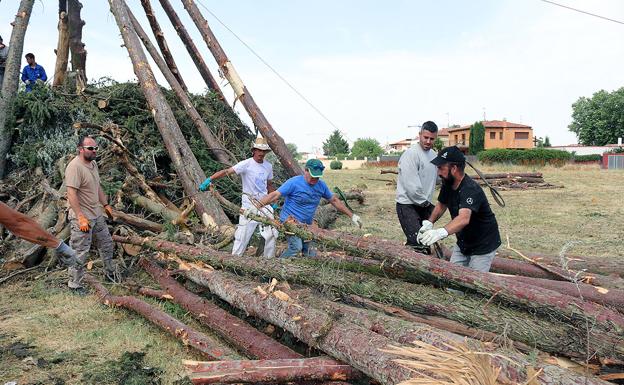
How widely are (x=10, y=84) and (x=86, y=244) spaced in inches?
169

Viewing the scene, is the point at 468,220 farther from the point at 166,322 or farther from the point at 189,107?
the point at 189,107

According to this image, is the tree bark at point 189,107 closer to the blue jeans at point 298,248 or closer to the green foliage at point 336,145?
the blue jeans at point 298,248

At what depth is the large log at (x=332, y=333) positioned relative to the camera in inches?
93.8

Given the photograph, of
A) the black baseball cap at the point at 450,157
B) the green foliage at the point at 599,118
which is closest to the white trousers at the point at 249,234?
the black baseball cap at the point at 450,157

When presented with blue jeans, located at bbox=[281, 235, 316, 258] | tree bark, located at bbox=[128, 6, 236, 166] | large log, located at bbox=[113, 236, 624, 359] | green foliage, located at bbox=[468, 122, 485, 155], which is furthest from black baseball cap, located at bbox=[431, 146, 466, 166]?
green foliage, located at bbox=[468, 122, 485, 155]

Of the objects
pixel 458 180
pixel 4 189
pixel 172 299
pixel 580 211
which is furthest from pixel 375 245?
pixel 580 211

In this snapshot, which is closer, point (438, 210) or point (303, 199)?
point (438, 210)

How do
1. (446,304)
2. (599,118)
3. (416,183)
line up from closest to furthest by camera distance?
(446,304) < (416,183) < (599,118)

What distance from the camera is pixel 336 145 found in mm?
87312

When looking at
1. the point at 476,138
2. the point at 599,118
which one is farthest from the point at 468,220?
the point at 599,118

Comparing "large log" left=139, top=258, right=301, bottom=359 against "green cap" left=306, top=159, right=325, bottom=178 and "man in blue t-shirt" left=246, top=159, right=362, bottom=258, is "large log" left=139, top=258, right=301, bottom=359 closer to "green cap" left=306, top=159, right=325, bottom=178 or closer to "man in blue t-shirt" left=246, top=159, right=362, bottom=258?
"man in blue t-shirt" left=246, top=159, right=362, bottom=258

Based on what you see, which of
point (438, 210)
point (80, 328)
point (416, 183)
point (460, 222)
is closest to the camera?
point (460, 222)

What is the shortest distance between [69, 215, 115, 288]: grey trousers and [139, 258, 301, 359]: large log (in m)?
0.79

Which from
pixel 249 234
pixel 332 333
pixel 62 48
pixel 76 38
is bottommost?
pixel 332 333
